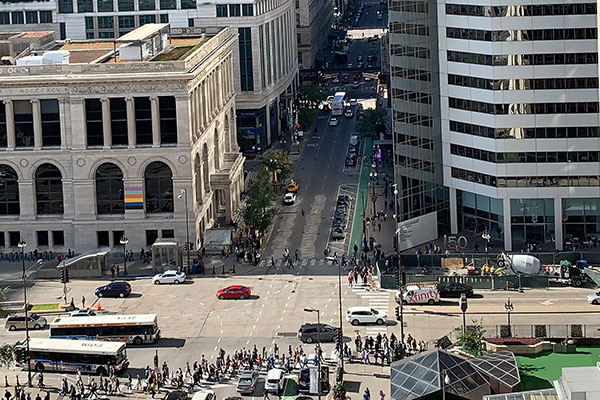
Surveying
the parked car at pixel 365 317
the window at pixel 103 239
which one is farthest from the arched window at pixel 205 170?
the parked car at pixel 365 317

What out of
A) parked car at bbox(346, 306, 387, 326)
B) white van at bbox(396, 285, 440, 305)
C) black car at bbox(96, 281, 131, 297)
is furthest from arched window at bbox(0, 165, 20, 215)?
white van at bbox(396, 285, 440, 305)

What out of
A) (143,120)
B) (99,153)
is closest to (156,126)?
(143,120)

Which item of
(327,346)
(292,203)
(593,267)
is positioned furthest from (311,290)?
(292,203)

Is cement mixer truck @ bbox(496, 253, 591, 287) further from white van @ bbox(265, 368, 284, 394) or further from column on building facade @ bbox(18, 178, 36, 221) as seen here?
column on building facade @ bbox(18, 178, 36, 221)

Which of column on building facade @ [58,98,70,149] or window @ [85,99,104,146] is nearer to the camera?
window @ [85,99,104,146]

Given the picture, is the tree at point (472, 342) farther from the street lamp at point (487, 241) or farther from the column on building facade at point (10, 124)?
the column on building facade at point (10, 124)

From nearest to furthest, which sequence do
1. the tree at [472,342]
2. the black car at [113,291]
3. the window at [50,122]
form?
1. the tree at [472,342]
2. the black car at [113,291]
3. the window at [50,122]
